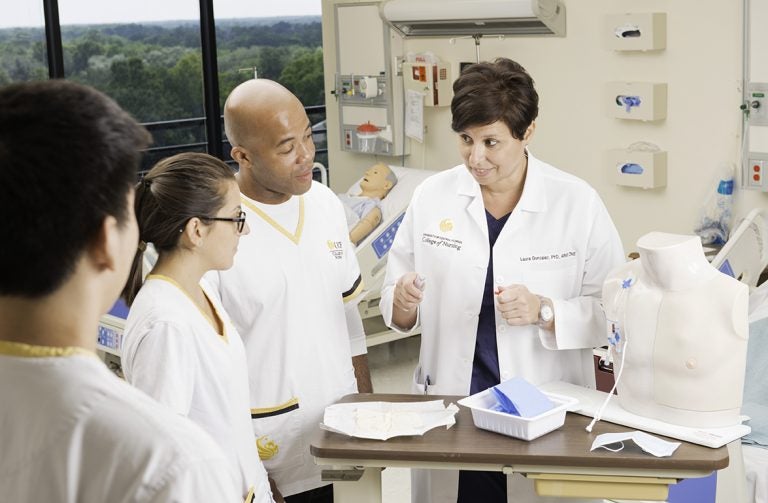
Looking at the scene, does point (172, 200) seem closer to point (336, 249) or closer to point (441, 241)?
point (336, 249)

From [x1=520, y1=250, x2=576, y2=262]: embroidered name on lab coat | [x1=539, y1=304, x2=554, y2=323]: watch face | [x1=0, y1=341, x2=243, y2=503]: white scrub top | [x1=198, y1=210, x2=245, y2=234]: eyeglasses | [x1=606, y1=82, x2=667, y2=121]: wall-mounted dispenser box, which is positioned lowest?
[x1=539, y1=304, x2=554, y2=323]: watch face

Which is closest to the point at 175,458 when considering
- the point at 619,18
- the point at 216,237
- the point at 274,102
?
the point at 216,237

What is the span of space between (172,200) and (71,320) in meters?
0.93

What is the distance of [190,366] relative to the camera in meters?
1.82

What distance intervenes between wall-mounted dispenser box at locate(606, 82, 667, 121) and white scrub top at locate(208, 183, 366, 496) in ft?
8.51

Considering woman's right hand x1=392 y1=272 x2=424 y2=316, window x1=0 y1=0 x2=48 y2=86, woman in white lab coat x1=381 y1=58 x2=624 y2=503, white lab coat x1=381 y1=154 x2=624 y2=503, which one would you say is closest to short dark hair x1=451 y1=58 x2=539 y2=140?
woman in white lab coat x1=381 y1=58 x2=624 y2=503

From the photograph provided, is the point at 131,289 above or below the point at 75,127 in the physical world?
below

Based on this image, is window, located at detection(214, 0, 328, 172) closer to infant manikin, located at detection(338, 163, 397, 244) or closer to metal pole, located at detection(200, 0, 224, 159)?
metal pole, located at detection(200, 0, 224, 159)

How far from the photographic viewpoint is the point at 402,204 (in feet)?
17.8

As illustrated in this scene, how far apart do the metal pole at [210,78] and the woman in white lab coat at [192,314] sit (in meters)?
5.56

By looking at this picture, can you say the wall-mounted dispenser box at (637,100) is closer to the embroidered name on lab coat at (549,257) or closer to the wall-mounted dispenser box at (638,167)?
the wall-mounted dispenser box at (638,167)

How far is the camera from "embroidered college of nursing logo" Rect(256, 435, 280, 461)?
91.8 inches

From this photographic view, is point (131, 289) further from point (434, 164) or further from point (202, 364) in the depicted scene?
point (434, 164)

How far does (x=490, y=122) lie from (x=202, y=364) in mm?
966
